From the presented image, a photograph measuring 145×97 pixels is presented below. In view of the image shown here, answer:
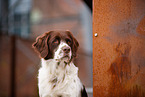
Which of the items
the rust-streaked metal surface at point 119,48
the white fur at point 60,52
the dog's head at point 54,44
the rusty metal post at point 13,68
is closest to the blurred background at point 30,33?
the rusty metal post at point 13,68

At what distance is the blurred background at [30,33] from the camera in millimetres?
4926

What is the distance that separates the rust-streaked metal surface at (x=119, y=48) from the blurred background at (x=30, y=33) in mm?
1842

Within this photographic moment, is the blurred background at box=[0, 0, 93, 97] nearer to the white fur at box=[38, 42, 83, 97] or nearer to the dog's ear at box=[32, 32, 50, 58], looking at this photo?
the dog's ear at box=[32, 32, 50, 58]

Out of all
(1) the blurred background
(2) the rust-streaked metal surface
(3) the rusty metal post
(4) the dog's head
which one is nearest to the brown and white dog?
(4) the dog's head

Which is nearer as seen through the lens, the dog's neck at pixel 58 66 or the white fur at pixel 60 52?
the white fur at pixel 60 52

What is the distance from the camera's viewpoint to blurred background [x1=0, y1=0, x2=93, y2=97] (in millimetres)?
4926

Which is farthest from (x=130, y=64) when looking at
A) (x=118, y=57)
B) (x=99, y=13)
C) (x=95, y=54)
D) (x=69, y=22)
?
(x=69, y=22)

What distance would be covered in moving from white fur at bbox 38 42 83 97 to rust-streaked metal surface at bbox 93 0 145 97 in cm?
30

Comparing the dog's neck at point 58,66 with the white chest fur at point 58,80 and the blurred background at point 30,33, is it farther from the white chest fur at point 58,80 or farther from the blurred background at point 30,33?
the blurred background at point 30,33

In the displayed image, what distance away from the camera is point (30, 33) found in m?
9.78

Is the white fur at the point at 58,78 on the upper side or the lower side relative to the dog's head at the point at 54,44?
lower

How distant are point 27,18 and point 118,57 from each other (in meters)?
9.21

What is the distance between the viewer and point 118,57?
1897 millimetres

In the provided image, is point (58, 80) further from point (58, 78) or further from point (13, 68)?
point (13, 68)
